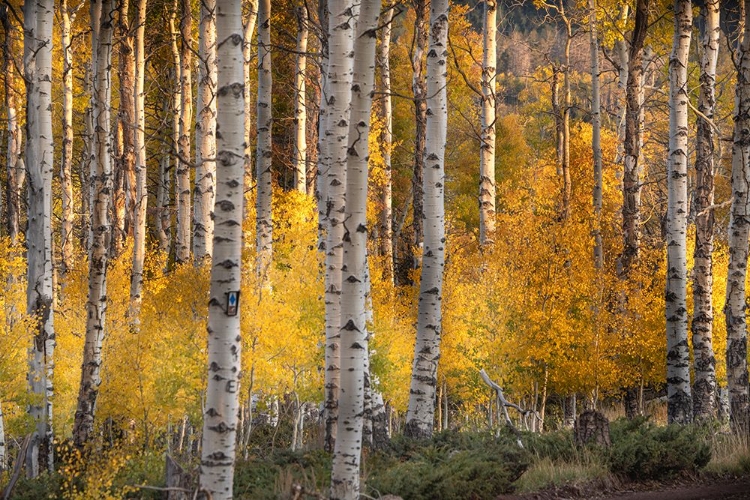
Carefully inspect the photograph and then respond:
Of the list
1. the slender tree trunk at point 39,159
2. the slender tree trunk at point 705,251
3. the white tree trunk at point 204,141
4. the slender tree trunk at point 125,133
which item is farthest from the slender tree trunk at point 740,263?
the slender tree trunk at point 125,133

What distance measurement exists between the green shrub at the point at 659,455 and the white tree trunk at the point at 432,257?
257cm

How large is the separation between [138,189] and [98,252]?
6.79 metres

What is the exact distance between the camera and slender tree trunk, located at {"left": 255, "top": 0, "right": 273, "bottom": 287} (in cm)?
1580

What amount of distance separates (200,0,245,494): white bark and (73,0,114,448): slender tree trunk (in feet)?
20.7

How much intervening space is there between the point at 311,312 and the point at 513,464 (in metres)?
10.5

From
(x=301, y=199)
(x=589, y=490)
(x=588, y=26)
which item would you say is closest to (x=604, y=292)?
(x=588, y=26)

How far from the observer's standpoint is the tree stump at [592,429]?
11.0 m

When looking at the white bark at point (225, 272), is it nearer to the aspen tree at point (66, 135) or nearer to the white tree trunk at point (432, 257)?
the white tree trunk at point (432, 257)

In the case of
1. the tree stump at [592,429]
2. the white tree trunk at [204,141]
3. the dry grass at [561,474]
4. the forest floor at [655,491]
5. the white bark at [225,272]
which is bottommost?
the forest floor at [655,491]

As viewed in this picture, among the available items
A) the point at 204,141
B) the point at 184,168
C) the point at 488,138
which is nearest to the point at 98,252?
the point at 204,141

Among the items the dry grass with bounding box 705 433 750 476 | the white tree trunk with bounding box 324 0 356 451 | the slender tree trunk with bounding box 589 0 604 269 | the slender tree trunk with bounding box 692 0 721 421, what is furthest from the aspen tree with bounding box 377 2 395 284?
the dry grass with bounding box 705 433 750 476

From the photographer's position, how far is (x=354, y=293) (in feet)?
26.4

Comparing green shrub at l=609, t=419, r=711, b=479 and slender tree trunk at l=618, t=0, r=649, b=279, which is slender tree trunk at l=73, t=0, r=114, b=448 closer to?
green shrub at l=609, t=419, r=711, b=479

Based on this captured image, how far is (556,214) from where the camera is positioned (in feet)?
81.8
